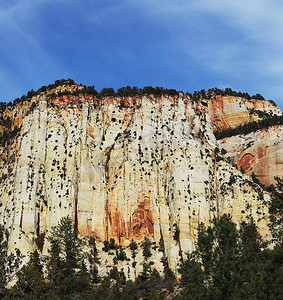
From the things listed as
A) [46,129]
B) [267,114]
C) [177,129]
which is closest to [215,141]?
[177,129]

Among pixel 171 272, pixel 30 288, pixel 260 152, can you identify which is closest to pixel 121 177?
pixel 171 272

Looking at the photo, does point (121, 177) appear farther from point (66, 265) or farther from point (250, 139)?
point (250, 139)

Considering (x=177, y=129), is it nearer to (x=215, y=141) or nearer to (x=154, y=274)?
(x=215, y=141)

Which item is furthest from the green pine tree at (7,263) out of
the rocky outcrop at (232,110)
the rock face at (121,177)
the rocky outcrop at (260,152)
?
the rocky outcrop at (232,110)

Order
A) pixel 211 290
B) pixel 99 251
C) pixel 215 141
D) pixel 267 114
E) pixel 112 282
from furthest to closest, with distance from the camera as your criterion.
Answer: pixel 267 114
pixel 215 141
pixel 99 251
pixel 112 282
pixel 211 290

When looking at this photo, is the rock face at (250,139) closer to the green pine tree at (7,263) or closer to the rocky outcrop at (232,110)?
the rocky outcrop at (232,110)

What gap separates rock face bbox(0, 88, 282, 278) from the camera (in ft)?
271

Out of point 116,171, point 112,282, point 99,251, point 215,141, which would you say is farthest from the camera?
point 215,141

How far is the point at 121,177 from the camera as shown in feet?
287

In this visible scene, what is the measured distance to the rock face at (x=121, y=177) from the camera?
8250 cm

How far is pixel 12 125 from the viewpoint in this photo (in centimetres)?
10281

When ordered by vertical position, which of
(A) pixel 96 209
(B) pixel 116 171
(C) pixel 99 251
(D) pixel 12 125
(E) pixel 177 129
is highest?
(D) pixel 12 125

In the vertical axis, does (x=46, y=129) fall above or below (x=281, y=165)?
above

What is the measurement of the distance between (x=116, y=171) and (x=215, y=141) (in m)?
19.7
